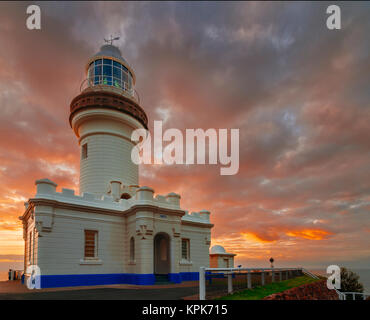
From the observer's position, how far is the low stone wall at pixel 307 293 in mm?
12133

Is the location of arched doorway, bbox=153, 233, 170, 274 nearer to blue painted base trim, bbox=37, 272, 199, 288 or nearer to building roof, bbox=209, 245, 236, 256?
blue painted base trim, bbox=37, 272, 199, 288

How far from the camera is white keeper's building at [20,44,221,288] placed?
17359mm

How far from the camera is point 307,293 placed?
51.8 feet

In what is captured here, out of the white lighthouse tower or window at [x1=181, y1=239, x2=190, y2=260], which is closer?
the white lighthouse tower

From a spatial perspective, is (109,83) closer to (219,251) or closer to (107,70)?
(107,70)

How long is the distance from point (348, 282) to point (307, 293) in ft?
66.4

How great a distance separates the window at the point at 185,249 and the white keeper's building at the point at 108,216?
75 millimetres

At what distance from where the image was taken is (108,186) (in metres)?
23.0

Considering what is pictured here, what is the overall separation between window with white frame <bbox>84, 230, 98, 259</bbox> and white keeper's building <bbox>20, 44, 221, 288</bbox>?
2.4 inches

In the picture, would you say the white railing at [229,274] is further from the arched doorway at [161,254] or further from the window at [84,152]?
the window at [84,152]

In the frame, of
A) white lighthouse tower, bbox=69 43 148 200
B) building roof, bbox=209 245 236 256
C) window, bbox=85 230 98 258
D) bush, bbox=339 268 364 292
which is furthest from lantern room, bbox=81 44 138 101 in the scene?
bush, bbox=339 268 364 292

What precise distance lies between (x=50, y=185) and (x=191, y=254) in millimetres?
11917
